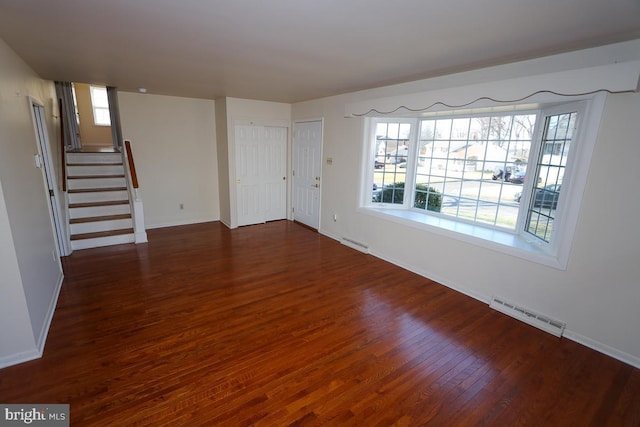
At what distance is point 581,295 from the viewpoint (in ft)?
8.25

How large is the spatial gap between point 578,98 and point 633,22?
0.67 metres

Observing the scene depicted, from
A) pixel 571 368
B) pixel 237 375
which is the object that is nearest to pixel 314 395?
pixel 237 375

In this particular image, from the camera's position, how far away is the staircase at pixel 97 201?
4.55 m

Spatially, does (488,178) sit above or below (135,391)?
above

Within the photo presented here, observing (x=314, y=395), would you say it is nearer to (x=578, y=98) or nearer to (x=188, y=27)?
(x=188, y=27)

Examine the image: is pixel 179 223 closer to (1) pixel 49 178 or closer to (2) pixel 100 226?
(2) pixel 100 226

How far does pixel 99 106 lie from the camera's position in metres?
8.33

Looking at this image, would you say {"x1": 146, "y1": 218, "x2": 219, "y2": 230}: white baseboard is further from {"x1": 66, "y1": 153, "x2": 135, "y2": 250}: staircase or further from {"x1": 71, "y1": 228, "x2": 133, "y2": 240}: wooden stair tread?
{"x1": 71, "y1": 228, "x2": 133, "y2": 240}: wooden stair tread

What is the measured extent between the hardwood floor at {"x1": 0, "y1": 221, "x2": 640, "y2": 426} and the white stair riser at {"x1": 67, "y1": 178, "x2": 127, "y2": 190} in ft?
6.69

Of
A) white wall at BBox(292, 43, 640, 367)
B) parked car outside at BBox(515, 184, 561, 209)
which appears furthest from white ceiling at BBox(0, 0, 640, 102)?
parked car outside at BBox(515, 184, 561, 209)

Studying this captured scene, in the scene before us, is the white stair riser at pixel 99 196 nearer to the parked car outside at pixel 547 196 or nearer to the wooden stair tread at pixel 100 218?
the wooden stair tread at pixel 100 218

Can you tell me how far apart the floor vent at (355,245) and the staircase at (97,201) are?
345 cm

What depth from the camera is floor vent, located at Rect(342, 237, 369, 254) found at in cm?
455

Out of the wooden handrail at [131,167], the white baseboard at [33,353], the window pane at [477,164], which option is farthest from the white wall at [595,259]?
the wooden handrail at [131,167]
